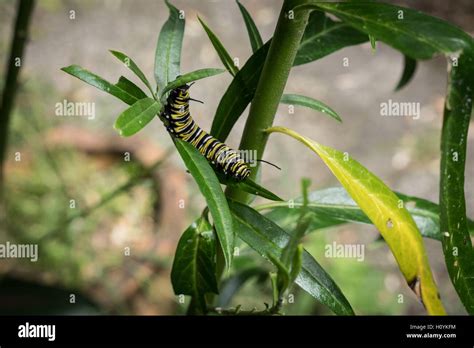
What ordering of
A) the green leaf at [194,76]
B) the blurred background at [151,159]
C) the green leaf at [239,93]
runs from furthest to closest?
the blurred background at [151,159], the green leaf at [239,93], the green leaf at [194,76]

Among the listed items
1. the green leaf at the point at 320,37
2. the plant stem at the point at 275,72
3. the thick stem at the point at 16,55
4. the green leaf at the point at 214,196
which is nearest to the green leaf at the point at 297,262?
the green leaf at the point at 214,196

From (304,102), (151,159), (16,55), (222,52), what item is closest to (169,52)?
(222,52)

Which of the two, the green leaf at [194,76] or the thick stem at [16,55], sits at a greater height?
the thick stem at [16,55]

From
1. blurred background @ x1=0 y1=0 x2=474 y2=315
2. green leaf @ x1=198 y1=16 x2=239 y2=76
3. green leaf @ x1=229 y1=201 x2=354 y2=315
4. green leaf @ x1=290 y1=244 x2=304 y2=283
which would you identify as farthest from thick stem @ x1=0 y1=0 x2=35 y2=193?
green leaf @ x1=290 y1=244 x2=304 y2=283

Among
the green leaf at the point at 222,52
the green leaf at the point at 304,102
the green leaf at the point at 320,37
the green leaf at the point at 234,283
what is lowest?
the green leaf at the point at 234,283

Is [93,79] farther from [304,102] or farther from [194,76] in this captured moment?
[304,102]

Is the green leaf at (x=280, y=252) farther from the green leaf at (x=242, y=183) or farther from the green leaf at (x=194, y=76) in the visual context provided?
the green leaf at (x=194, y=76)
